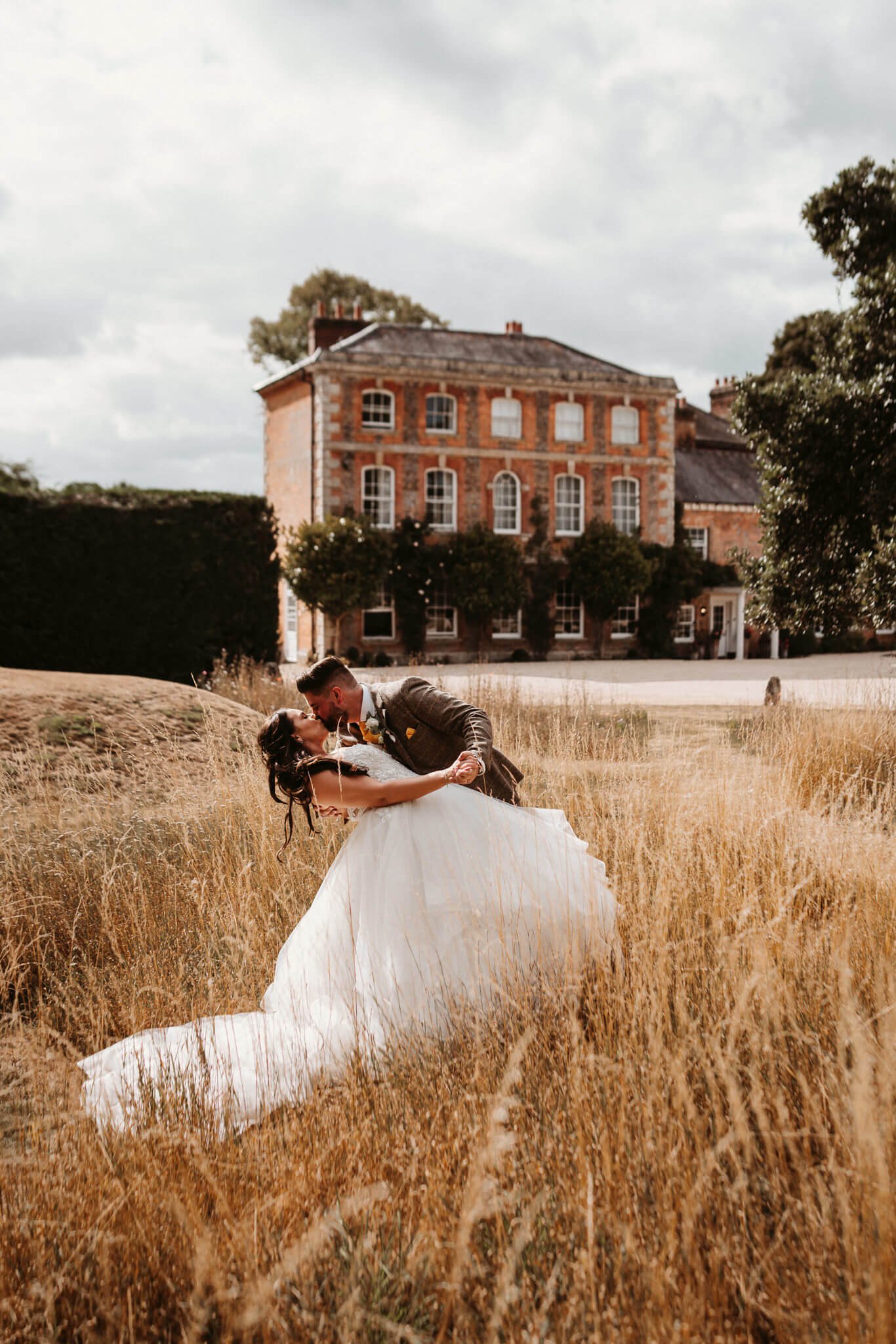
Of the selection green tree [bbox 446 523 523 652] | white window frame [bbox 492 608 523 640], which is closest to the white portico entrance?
white window frame [bbox 492 608 523 640]

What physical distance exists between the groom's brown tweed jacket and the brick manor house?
24.5 meters

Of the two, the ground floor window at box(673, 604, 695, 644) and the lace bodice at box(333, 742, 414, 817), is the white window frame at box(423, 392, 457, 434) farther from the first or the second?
the lace bodice at box(333, 742, 414, 817)

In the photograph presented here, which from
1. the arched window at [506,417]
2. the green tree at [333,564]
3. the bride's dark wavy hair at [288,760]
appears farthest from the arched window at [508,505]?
the bride's dark wavy hair at [288,760]

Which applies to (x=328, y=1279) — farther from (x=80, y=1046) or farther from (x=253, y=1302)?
(x=80, y=1046)

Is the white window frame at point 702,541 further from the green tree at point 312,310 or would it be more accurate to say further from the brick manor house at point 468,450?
the green tree at point 312,310

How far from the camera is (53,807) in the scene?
5898mm

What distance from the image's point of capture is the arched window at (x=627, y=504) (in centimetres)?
3192

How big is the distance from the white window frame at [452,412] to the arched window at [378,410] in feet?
3.20

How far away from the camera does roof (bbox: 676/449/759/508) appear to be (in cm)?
3438

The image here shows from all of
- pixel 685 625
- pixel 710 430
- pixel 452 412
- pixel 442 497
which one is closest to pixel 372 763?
pixel 442 497

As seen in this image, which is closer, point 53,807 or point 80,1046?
point 80,1046

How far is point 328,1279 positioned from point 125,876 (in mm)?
3073

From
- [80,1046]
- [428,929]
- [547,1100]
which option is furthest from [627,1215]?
[80,1046]

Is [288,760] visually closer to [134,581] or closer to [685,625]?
[134,581]
